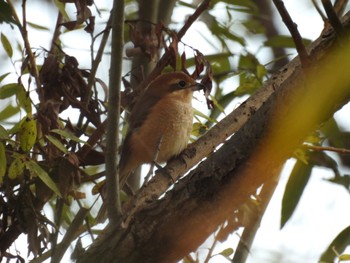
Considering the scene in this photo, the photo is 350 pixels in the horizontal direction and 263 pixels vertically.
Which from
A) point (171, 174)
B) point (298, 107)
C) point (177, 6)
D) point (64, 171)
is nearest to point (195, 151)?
point (171, 174)

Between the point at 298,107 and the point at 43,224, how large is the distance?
1.72 metres

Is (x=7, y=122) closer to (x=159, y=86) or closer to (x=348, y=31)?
(x=159, y=86)

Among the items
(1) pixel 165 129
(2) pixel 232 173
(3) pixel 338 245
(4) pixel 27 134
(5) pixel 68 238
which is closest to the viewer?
(2) pixel 232 173

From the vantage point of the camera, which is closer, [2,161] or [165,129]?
[2,161]

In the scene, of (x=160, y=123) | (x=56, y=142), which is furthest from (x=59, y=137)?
(x=160, y=123)

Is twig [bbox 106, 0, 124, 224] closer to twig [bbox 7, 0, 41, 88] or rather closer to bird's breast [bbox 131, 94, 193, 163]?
twig [bbox 7, 0, 41, 88]

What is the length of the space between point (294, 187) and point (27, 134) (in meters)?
1.89

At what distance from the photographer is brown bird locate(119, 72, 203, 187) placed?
4.50 meters

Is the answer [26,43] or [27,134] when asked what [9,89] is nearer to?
[26,43]

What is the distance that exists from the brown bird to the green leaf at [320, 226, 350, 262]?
1089 millimetres

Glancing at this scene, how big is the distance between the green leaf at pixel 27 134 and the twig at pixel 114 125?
365 mm

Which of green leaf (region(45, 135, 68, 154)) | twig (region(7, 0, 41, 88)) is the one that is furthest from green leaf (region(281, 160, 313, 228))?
twig (region(7, 0, 41, 88))

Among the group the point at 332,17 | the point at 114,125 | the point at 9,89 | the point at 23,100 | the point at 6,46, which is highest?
the point at 6,46

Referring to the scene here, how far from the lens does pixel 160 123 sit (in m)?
4.83
